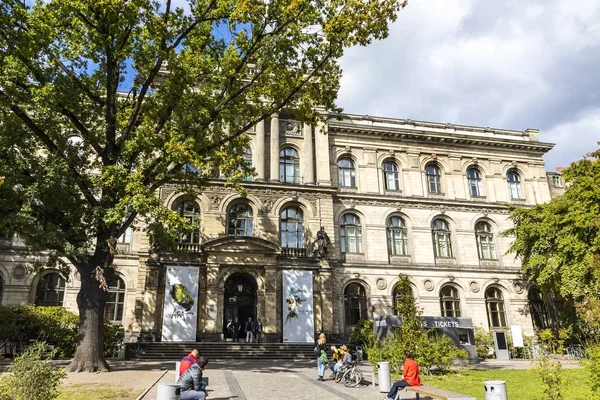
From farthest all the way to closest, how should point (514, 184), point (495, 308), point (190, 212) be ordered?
point (514, 184), point (495, 308), point (190, 212)

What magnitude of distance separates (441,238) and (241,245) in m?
15.1

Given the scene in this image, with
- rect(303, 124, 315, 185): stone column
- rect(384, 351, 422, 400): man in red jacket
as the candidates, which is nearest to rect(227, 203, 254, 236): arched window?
rect(303, 124, 315, 185): stone column

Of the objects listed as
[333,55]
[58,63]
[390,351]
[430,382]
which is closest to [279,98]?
[333,55]

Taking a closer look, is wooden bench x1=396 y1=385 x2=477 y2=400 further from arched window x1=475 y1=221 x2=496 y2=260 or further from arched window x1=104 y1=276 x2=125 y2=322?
arched window x1=475 y1=221 x2=496 y2=260

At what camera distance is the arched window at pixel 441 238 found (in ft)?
102

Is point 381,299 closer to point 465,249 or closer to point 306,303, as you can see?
point 306,303

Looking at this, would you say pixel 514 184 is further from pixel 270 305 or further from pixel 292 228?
pixel 270 305

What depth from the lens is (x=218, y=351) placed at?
22922mm

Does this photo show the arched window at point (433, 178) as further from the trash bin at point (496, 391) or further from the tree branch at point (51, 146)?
the trash bin at point (496, 391)

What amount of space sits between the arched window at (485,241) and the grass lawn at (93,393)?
27122 mm

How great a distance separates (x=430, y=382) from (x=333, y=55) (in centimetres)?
1271

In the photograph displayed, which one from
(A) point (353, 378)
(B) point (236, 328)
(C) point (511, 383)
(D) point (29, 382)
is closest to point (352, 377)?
(A) point (353, 378)

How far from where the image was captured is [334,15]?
16422mm

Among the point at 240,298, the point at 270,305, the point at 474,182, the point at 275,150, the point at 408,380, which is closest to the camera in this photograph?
the point at 408,380
